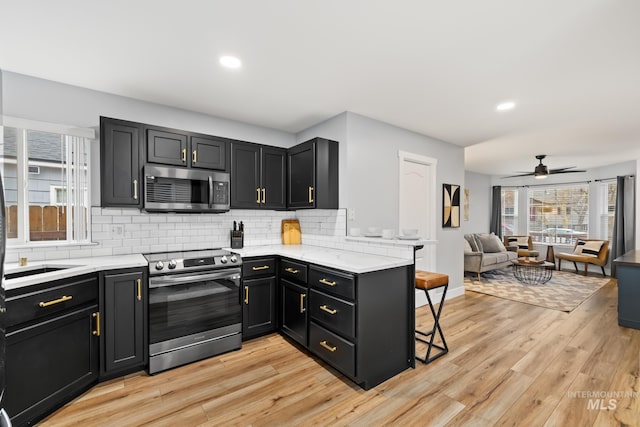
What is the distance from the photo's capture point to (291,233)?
3.94m

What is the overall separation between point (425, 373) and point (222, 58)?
305 centimetres

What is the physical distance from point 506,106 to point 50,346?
15.0 feet

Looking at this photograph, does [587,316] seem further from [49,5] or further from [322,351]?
[49,5]

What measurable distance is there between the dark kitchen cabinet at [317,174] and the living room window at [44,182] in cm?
215

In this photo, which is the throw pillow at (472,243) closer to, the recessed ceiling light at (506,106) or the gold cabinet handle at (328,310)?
the recessed ceiling light at (506,106)

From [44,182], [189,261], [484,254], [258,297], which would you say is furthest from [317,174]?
[484,254]

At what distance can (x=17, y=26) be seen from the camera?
1.87 m

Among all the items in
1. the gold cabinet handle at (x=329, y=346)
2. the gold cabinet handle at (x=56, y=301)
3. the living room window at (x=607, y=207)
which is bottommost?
the gold cabinet handle at (x=329, y=346)

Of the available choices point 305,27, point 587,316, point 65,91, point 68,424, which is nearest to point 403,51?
point 305,27

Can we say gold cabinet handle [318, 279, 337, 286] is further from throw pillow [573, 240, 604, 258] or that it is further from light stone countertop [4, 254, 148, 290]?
throw pillow [573, 240, 604, 258]

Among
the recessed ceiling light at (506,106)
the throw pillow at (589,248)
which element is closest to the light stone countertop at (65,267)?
the recessed ceiling light at (506,106)

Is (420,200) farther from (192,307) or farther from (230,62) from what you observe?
(192,307)

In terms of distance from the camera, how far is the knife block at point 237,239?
3.48m

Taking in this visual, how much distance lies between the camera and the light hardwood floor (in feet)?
6.19
